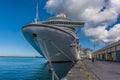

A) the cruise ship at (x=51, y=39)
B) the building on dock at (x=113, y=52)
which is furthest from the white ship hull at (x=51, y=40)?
the building on dock at (x=113, y=52)

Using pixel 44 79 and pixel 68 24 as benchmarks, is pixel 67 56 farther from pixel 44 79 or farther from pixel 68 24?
pixel 44 79

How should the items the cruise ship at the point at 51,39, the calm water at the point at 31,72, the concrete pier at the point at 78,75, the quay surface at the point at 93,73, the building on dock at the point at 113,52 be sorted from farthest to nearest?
the building on dock at the point at 113,52
the cruise ship at the point at 51,39
the calm water at the point at 31,72
the quay surface at the point at 93,73
the concrete pier at the point at 78,75

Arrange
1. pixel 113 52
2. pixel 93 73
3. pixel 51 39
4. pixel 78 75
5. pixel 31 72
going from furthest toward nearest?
A: pixel 113 52, pixel 51 39, pixel 31 72, pixel 93 73, pixel 78 75

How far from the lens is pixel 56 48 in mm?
32531

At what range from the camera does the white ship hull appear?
95.7ft

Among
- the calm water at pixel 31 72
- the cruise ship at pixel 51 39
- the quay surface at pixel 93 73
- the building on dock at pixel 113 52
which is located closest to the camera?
the quay surface at pixel 93 73

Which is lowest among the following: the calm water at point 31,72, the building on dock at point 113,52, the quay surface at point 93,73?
the calm water at point 31,72

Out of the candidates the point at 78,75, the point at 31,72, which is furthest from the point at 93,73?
the point at 31,72

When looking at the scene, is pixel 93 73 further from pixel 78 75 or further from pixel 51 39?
pixel 51 39

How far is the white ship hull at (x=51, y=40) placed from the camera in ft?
95.7

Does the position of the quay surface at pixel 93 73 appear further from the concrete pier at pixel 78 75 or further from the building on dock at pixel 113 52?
the building on dock at pixel 113 52

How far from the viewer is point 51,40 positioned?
3098cm

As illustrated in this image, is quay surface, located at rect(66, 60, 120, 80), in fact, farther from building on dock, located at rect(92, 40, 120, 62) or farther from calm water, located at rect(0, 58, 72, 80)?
building on dock, located at rect(92, 40, 120, 62)

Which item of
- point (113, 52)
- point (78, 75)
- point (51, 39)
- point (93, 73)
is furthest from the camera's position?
point (113, 52)
